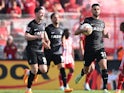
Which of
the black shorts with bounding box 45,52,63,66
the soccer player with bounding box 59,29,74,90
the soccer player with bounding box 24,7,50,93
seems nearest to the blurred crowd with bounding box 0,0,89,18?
the soccer player with bounding box 59,29,74,90

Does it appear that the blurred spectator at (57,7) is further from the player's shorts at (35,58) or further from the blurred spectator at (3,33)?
the player's shorts at (35,58)

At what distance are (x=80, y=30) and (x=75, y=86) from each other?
6.03 metres

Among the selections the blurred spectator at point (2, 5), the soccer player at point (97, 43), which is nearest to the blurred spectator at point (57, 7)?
the blurred spectator at point (2, 5)

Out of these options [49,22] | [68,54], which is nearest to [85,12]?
[49,22]

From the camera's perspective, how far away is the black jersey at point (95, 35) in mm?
14953

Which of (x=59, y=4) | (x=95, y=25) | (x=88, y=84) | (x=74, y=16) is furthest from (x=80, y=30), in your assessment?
(x=59, y=4)

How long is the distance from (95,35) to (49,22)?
702 centimetres

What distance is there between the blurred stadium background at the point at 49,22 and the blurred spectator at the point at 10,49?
0.21m

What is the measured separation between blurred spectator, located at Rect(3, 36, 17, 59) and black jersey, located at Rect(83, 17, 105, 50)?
6.51 metres

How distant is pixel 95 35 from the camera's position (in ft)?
49.3

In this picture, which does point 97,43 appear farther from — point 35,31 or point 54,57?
point 54,57

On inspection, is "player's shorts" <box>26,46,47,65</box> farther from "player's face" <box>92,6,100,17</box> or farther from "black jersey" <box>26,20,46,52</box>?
"player's face" <box>92,6,100,17</box>

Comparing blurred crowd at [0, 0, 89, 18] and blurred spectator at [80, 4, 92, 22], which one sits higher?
blurred crowd at [0, 0, 89, 18]

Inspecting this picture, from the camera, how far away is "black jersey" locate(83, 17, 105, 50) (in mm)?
14953
